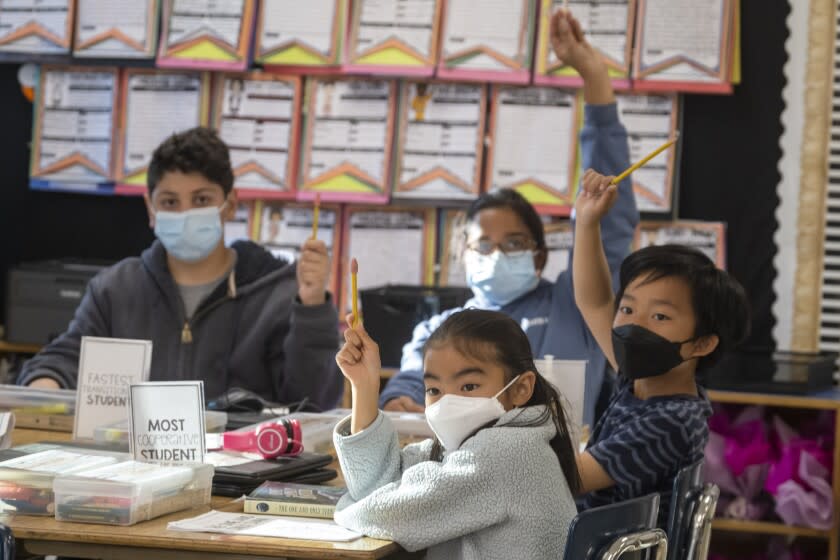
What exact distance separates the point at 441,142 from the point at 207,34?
101 centimetres

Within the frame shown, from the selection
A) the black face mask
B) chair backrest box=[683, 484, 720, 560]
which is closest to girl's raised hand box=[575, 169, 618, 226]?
the black face mask

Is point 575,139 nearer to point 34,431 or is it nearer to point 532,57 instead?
point 532,57

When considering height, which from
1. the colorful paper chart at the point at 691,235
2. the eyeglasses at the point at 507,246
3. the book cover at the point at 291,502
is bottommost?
the book cover at the point at 291,502

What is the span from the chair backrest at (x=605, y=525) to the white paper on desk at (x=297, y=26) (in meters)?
3.11

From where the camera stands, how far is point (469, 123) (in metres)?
4.91

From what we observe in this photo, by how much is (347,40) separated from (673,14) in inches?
48.1

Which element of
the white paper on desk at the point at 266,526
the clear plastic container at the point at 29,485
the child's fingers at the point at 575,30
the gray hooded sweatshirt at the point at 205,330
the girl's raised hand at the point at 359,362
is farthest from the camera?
the gray hooded sweatshirt at the point at 205,330

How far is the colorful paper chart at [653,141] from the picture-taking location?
188 inches

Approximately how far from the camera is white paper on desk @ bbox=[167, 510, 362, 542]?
2.02m

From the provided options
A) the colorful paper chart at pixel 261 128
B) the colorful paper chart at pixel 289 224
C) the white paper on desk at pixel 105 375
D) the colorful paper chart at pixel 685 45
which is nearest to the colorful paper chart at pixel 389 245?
the colorful paper chart at pixel 289 224

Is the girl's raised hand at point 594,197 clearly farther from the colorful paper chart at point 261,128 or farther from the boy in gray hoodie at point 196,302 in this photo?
the colorful paper chart at point 261,128

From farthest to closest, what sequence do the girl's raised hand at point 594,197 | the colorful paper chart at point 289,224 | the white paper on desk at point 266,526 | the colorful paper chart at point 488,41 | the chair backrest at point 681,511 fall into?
the colorful paper chart at point 289,224 < the colorful paper chart at point 488,41 < the girl's raised hand at point 594,197 < the chair backrest at point 681,511 < the white paper on desk at point 266,526

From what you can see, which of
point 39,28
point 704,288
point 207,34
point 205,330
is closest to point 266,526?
point 704,288

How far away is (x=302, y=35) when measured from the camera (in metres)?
4.97
